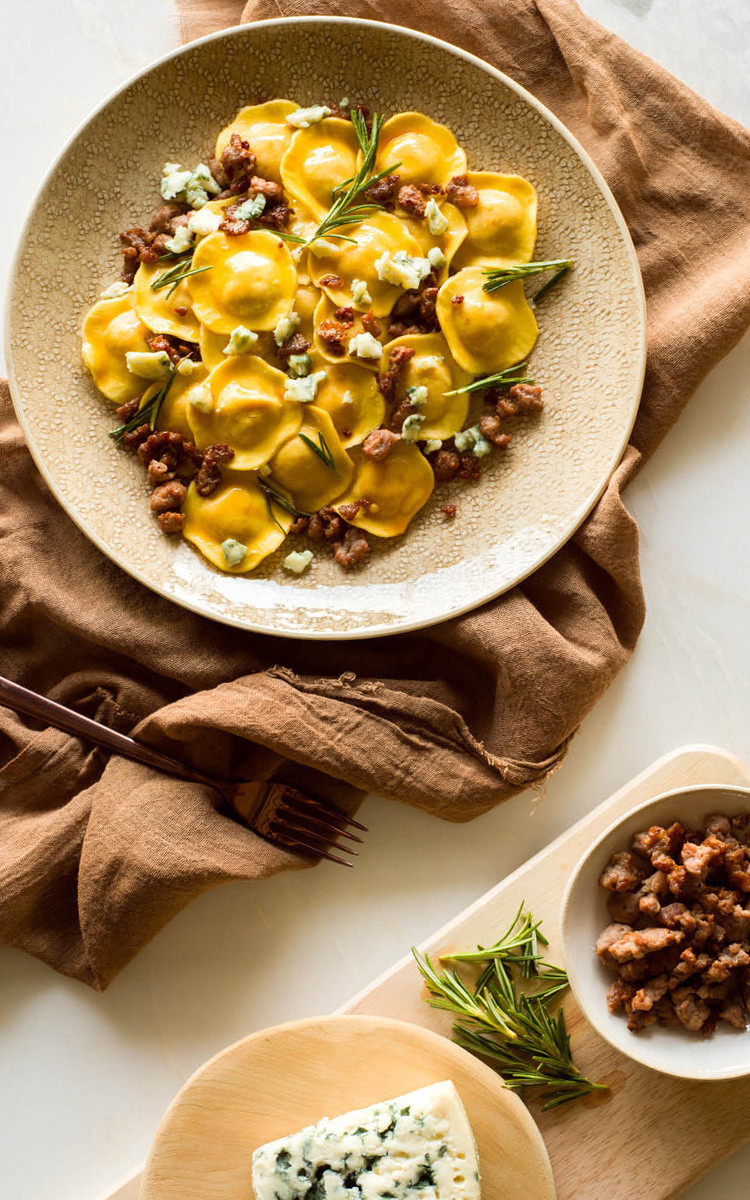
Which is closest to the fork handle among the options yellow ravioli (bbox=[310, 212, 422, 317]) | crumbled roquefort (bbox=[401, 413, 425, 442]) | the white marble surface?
the white marble surface

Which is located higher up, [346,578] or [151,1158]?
[346,578]

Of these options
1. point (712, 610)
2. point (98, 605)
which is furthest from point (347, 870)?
point (712, 610)

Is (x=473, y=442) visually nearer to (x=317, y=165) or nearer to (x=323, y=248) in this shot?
(x=323, y=248)

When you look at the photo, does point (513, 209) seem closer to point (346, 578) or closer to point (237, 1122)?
point (346, 578)

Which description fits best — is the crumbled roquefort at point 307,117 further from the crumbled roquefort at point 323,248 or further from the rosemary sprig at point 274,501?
the rosemary sprig at point 274,501

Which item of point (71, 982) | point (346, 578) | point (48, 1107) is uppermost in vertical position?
point (346, 578)
